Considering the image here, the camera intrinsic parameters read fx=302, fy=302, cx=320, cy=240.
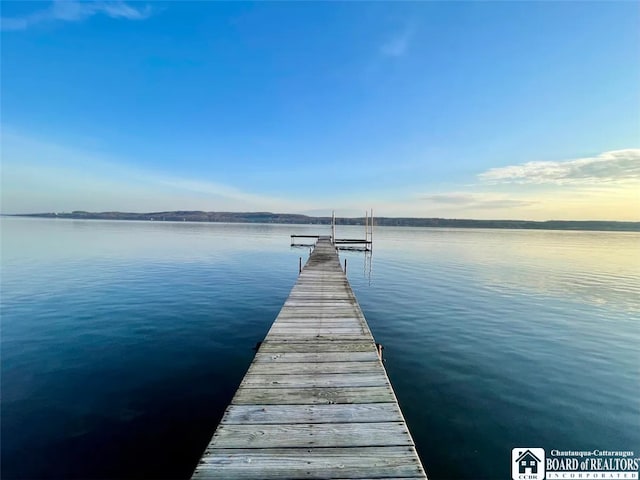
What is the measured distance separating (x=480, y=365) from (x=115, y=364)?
33.6ft

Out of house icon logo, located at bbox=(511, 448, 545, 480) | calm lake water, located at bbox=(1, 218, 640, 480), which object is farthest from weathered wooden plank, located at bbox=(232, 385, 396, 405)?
house icon logo, located at bbox=(511, 448, 545, 480)

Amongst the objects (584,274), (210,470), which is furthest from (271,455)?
(584,274)

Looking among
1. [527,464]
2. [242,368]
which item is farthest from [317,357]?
[527,464]

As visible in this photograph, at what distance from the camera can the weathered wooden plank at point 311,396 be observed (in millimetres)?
4363

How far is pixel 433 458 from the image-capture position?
17.6 ft

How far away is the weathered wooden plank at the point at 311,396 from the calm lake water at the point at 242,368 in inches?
72.6

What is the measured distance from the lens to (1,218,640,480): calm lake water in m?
5.49

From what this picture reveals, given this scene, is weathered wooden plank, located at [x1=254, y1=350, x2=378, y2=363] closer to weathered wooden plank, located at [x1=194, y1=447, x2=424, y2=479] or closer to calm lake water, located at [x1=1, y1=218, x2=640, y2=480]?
calm lake water, located at [x1=1, y1=218, x2=640, y2=480]

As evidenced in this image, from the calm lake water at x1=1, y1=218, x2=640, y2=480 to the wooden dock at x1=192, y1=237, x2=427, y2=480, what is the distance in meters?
1.87

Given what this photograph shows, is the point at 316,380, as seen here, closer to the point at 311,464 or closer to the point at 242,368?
the point at 311,464

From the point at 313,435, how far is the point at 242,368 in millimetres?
5361

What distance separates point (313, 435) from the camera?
3.64 meters

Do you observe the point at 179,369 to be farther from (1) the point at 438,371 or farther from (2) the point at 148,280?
(2) the point at 148,280

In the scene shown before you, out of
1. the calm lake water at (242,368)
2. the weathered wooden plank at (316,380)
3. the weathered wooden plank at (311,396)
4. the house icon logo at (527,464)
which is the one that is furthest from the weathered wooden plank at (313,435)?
the house icon logo at (527,464)
